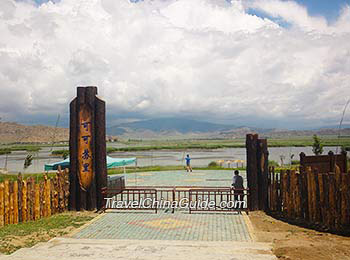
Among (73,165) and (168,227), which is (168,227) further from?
(73,165)

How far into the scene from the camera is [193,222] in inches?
505

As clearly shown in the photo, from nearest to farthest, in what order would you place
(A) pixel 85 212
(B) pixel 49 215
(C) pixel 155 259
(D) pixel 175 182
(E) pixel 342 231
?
(C) pixel 155 259 → (E) pixel 342 231 → (B) pixel 49 215 → (A) pixel 85 212 → (D) pixel 175 182

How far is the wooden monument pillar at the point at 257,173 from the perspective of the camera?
1460 cm

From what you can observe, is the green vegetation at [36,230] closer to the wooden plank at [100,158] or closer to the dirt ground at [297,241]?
the wooden plank at [100,158]

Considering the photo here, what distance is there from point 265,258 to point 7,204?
8735 mm

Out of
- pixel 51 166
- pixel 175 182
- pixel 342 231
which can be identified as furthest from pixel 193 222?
pixel 175 182

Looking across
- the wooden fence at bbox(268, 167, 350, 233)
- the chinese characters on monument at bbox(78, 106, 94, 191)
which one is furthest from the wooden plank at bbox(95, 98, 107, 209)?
the wooden fence at bbox(268, 167, 350, 233)

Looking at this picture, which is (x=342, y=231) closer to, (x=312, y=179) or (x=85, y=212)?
(x=312, y=179)

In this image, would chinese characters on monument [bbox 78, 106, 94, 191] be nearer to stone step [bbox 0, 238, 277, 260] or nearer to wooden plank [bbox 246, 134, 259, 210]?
stone step [bbox 0, 238, 277, 260]

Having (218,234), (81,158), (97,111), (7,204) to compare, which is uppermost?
(97,111)

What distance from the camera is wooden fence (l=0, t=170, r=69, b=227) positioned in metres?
12.4

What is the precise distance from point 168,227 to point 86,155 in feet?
16.6

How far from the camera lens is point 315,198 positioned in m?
11.8

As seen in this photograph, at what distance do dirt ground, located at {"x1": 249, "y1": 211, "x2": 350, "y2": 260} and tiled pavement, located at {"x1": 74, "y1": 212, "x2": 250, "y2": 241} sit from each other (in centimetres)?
60
